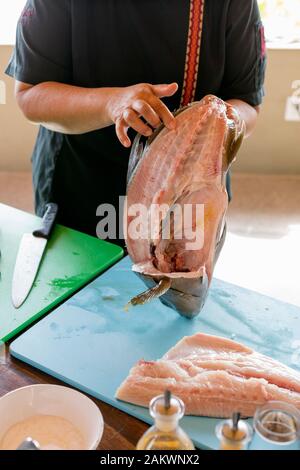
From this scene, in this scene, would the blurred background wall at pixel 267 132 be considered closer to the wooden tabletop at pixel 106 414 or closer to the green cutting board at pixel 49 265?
the green cutting board at pixel 49 265

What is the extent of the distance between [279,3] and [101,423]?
2970 mm

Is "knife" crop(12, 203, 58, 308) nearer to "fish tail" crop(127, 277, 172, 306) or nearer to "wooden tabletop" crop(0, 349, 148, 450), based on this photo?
"wooden tabletop" crop(0, 349, 148, 450)

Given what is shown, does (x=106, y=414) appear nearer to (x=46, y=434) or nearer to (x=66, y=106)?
(x=46, y=434)

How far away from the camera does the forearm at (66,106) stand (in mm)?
1262

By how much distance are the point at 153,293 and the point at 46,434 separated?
304 mm

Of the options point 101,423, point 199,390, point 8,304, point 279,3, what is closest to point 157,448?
point 101,423

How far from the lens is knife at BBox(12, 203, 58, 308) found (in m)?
1.29

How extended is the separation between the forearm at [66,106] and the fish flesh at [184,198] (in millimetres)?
173

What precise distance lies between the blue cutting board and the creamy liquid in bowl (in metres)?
0.13

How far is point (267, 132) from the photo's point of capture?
325 cm

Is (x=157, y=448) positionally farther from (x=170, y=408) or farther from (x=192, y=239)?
(x=192, y=239)

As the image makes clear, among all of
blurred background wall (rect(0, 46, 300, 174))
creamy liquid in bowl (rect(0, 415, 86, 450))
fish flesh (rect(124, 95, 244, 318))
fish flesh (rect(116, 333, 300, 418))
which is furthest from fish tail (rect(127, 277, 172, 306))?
blurred background wall (rect(0, 46, 300, 174))

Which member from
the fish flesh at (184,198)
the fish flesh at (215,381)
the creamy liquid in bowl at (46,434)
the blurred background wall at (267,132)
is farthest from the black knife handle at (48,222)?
the blurred background wall at (267,132)

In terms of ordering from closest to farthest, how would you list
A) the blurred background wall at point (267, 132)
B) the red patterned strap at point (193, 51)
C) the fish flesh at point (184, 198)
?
the fish flesh at point (184, 198) < the red patterned strap at point (193, 51) < the blurred background wall at point (267, 132)
